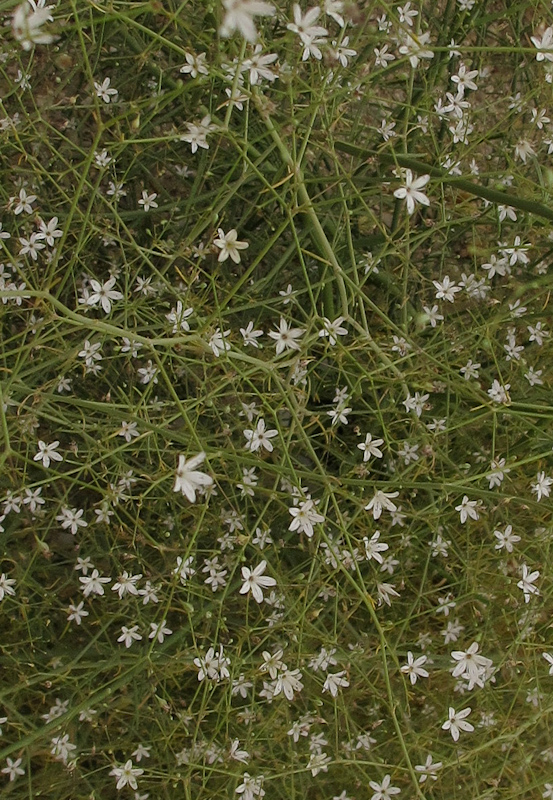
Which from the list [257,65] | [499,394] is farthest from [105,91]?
[499,394]

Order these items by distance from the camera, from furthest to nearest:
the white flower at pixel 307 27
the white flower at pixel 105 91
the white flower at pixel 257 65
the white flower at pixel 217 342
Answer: the white flower at pixel 105 91 → the white flower at pixel 217 342 → the white flower at pixel 257 65 → the white flower at pixel 307 27

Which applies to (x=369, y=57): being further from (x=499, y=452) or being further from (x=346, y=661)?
(x=346, y=661)

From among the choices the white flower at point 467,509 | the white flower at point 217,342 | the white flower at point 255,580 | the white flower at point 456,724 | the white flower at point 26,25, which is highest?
the white flower at point 26,25

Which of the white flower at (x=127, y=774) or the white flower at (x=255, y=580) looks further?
the white flower at (x=127, y=774)

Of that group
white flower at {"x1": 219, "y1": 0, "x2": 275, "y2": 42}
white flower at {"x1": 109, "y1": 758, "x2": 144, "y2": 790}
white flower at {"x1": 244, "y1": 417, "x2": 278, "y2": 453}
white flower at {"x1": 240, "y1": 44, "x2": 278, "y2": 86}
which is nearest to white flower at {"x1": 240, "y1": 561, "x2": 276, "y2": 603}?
white flower at {"x1": 244, "y1": 417, "x2": 278, "y2": 453}

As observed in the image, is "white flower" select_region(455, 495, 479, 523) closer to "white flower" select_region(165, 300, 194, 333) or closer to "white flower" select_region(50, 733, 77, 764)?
"white flower" select_region(165, 300, 194, 333)

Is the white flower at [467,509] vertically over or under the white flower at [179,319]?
under

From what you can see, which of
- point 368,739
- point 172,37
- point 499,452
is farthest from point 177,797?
point 172,37

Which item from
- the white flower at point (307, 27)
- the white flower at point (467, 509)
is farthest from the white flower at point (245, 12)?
the white flower at point (467, 509)

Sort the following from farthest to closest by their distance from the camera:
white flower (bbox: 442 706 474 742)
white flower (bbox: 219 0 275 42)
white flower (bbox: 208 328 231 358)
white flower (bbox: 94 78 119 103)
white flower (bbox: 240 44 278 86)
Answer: white flower (bbox: 94 78 119 103) < white flower (bbox: 442 706 474 742) < white flower (bbox: 208 328 231 358) < white flower (bbox: 240 44 278 86) < white flower (bbox: 219 0 275 42)

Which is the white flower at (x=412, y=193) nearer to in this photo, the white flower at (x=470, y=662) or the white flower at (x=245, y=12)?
the white flower at (x=245, y=12)
